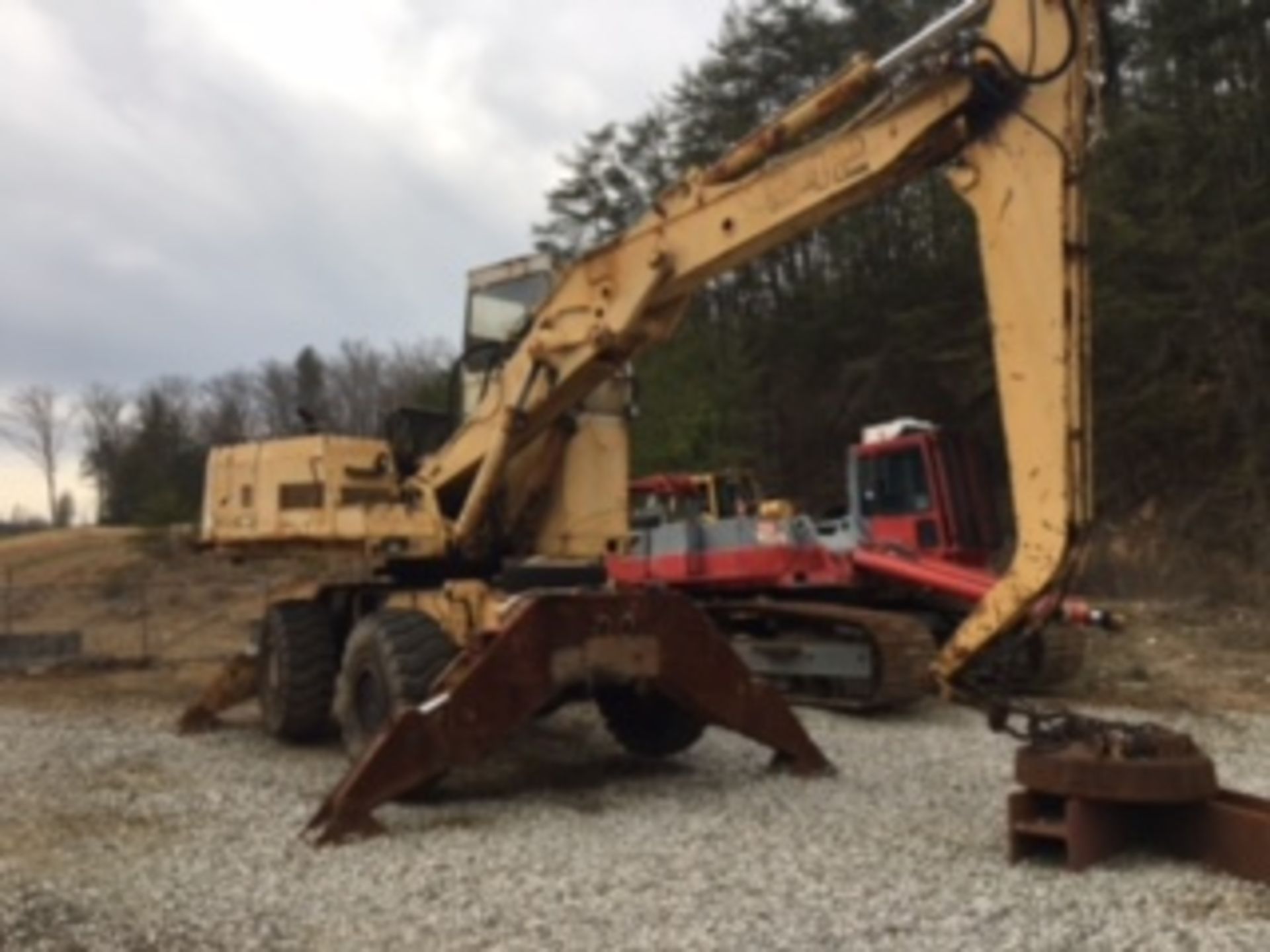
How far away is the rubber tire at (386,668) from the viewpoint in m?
9.28

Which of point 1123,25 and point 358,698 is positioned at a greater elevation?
point 1123,25

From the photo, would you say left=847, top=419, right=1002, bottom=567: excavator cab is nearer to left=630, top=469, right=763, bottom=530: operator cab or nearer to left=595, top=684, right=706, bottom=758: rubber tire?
left=630, top=469, right=763, bottom=530: operator cab

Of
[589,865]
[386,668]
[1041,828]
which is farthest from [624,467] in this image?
[1041,828]

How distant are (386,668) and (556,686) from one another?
1324mm

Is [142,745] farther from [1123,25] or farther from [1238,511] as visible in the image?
[1123,25]

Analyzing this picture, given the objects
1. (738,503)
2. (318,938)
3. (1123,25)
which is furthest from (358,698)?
(1123,25)

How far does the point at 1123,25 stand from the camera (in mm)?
29438

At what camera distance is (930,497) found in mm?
15242

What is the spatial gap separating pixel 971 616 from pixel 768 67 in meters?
31.1

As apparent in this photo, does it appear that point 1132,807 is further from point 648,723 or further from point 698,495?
point 698,495

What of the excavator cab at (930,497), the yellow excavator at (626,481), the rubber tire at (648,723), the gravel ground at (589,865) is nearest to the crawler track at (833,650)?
the excavator cab at (930,497)

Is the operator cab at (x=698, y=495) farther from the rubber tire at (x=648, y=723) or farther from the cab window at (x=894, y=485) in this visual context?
the rubber tire at (x=648, y=723)

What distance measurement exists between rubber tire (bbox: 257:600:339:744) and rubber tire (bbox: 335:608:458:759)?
140 cm

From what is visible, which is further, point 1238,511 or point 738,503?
point 1238,511
